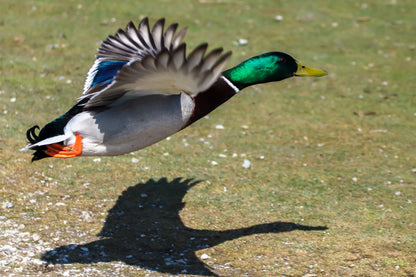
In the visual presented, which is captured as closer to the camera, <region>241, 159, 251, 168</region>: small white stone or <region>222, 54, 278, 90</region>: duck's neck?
<region>222, 54, 278, 90</region>: duck's neck

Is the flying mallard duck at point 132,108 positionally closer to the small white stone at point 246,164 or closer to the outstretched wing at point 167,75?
the outstretched wing at point 167,75

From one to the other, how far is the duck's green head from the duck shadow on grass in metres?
1.50

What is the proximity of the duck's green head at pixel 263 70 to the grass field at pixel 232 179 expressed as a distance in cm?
151

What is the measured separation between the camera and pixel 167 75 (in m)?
3.73

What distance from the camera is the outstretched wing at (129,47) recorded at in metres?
3.84

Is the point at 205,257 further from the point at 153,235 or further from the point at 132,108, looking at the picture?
the point at 132,108

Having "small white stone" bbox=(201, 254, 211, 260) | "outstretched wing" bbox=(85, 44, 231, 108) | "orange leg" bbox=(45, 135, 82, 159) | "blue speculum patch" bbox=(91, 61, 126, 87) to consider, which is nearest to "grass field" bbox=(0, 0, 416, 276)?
"small white stone" bbox=(201, 254, 211, 260)

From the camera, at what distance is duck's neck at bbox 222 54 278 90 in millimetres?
4512

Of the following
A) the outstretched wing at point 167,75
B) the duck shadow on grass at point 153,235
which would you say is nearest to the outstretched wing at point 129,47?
the outstretched wing at point 167,75

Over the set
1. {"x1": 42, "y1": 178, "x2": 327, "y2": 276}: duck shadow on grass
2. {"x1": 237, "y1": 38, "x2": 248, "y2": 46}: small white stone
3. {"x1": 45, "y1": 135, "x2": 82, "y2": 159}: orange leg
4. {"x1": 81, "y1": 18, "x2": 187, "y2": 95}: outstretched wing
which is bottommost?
{"x1": 42, "y1": 178, "x2": 327, "y2": 276}: duck shadow on grass

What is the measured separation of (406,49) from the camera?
10.8 meters

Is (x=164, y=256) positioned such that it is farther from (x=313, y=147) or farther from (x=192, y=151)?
(x=313, y=147)

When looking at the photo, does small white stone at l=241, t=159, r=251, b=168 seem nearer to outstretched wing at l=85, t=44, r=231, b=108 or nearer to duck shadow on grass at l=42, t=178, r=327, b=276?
duck shadow on grass at l=42, t=178, r=327, b=276

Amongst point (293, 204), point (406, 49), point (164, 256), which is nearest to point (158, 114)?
point (164, 256)
